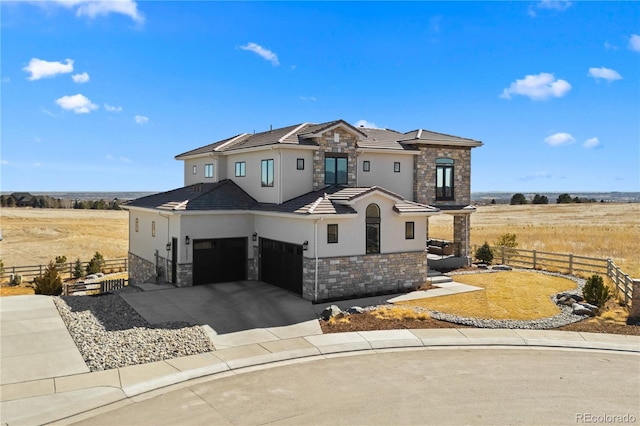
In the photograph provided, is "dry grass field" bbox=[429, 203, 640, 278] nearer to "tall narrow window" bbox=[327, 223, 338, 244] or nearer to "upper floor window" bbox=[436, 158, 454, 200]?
"upper floor window" bbox=[436, 158, 454, 200]

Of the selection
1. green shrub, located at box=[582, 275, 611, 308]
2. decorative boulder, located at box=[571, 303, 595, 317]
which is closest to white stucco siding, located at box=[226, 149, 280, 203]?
decorative boulder, located at box=[571, 303, 595, 317]

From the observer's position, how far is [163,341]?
14242 mm

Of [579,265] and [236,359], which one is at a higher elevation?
[579,265]

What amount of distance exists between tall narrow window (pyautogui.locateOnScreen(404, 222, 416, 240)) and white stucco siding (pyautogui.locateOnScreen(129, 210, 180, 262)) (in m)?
10.4

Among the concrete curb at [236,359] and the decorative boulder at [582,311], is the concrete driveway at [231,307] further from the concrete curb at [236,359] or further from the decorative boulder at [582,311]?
the decorative boulder at [582,311]

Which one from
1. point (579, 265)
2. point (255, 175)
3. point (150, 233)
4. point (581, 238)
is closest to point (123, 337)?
point (255, 175)

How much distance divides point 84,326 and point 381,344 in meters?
9.66

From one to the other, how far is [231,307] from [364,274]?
5.91 meters

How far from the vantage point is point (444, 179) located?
28.2 meters

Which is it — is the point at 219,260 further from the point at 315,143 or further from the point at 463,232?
the point at 463,232

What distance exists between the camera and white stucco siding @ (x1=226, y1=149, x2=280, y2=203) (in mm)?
22750

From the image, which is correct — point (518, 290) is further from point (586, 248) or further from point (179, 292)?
point (586, 248)

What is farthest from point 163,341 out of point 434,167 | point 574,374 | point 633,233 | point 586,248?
point 633,233

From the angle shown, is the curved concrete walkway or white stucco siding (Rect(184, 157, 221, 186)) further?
white stucco siding (Rect(184, 157, 221, 186))
